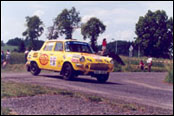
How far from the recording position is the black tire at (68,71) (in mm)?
13211

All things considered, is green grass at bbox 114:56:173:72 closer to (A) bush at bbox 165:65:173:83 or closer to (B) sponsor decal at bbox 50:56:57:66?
(A) bush at bbox 165:65:173:83

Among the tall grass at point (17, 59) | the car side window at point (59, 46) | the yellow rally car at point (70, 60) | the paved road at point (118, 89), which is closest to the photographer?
the paved road at point (118, 89)

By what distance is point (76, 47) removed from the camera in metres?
14.1

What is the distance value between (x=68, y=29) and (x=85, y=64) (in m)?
11.1

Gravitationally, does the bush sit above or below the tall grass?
below

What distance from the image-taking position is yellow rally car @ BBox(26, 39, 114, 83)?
13.2 metres

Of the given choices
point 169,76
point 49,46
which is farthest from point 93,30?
point 49,46

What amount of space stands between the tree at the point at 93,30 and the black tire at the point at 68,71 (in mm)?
6968

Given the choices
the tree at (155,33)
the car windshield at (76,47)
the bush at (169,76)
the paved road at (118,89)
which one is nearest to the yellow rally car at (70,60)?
the car windshield at (76,47)

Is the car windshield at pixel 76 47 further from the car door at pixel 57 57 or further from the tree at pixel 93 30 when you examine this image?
the tree at pixel 93 30

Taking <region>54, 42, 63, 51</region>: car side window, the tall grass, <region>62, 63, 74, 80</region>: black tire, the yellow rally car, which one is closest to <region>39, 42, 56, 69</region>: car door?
the yellow rally car

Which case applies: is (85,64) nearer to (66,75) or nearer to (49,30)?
(66,75)

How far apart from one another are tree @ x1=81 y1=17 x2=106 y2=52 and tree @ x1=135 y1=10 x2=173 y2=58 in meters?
23.3

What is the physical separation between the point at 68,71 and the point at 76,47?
1.25m
